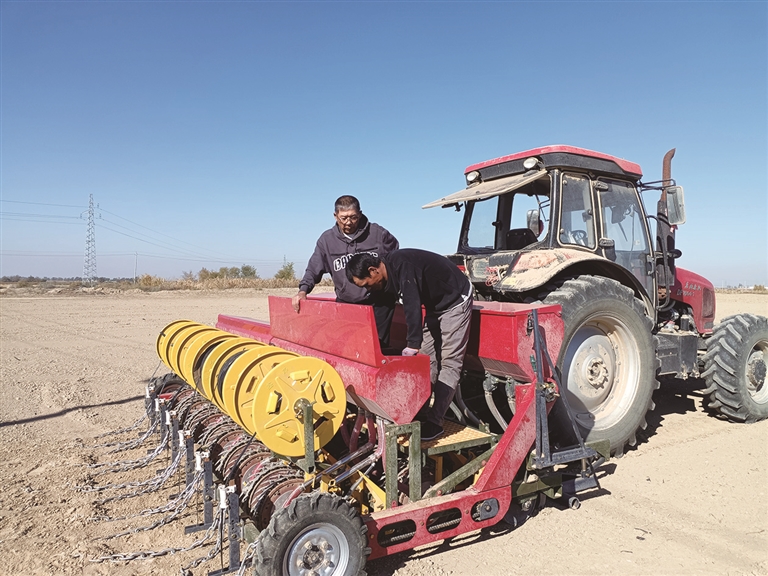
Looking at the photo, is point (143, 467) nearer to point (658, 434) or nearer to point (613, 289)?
point (613, 289)

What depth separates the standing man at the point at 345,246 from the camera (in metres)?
4.26

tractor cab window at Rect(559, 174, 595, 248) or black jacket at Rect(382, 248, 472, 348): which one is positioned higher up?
tractor cab window at Rect(559, 174, 595, 248)

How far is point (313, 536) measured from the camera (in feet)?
8.68

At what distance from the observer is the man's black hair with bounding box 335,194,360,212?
4.25 meters

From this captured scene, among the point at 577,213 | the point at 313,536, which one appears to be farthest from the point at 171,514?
the point at 577,213

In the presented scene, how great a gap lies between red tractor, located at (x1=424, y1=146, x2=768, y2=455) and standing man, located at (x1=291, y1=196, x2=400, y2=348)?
994 mm

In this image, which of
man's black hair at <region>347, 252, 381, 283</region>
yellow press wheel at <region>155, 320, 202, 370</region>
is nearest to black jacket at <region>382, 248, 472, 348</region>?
→ man's black hair at <region>347, 252, 381, 283</region>

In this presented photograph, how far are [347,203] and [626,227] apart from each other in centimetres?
292

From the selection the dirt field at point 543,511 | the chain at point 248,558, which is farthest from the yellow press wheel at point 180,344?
the chain at point 248,558

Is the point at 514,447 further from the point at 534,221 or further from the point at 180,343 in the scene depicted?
the point at 180,343

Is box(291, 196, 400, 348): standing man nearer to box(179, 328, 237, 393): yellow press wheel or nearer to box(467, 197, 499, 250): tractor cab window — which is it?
box(179, 328, 237, 393): yellow press wheel

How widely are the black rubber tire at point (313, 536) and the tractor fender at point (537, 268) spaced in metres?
2.20

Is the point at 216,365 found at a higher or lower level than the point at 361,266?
lower

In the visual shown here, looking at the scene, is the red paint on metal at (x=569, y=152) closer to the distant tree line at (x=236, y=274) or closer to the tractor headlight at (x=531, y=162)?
the tractor headlight at (x=531, y=162)
